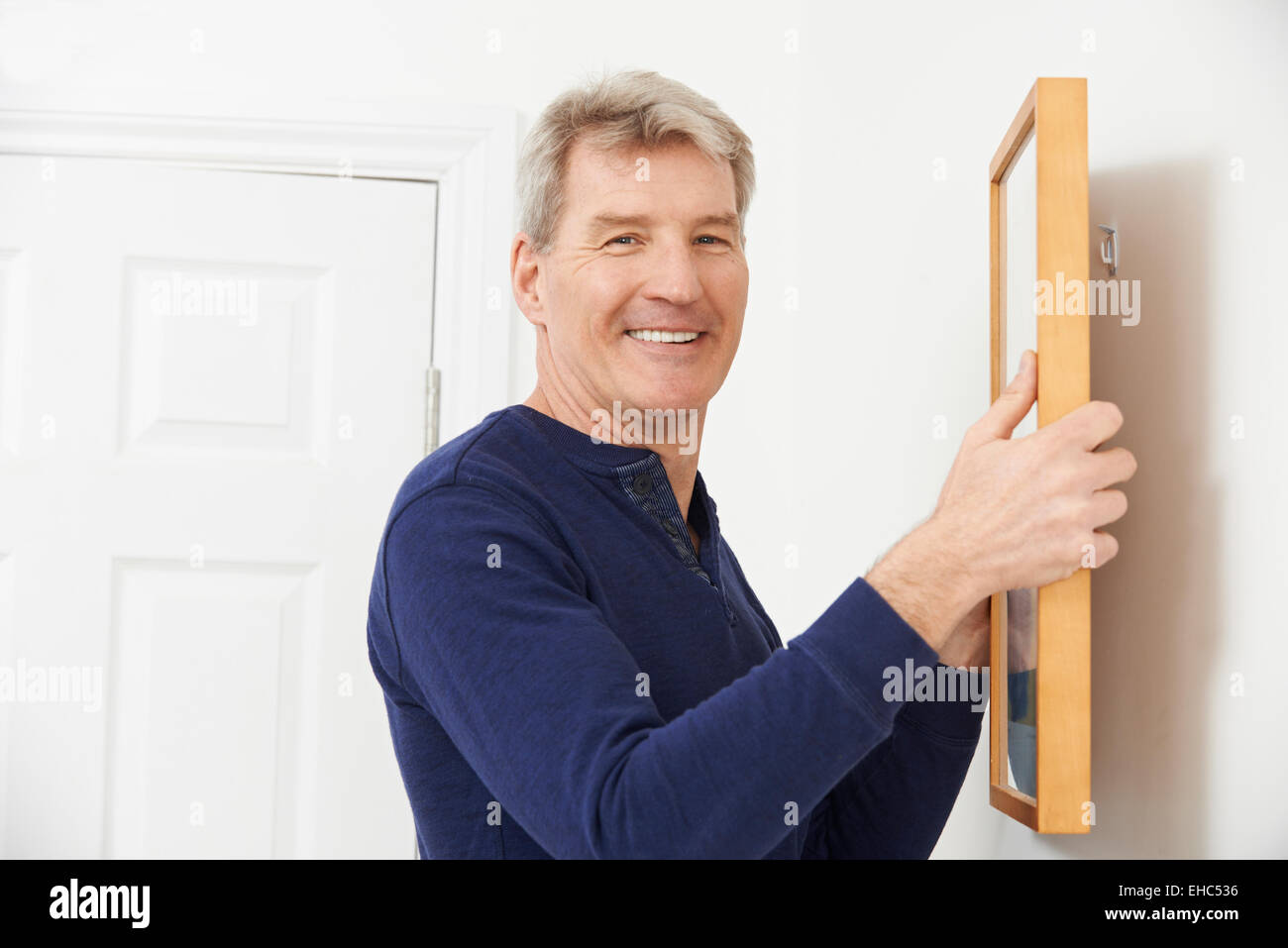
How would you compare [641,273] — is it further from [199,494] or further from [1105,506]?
[199,494]

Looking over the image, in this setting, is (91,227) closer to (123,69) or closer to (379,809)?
(123,69)

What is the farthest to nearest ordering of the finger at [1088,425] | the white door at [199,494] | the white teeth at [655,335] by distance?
1. the white door at [199,494]
2. the white teeth at [655,335]
3. the finger at [1088,425]

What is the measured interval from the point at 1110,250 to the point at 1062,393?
160 millimetres

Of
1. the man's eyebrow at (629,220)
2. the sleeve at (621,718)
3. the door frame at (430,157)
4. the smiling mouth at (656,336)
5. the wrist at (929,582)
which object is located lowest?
the sleeve at (621,718)

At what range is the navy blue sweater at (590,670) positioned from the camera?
0.59 m

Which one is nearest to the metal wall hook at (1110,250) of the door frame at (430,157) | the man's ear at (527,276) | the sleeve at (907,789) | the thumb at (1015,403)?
the thumb at (1015,403)

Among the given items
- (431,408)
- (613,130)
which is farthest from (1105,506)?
(431,408)

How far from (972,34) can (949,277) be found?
9.8 inches

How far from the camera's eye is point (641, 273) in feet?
2.96

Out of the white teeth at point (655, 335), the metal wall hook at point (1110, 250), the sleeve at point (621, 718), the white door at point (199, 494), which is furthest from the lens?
the white door at point (199, 494)

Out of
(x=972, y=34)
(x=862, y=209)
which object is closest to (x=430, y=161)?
(x=862, y=209)

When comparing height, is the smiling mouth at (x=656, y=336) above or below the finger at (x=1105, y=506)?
above

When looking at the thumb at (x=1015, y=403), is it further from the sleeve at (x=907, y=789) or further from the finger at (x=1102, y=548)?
the sleeve at (x=907, y=789)

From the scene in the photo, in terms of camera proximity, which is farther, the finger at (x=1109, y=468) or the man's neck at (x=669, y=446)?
the man's neck at (x=669, y=446)
